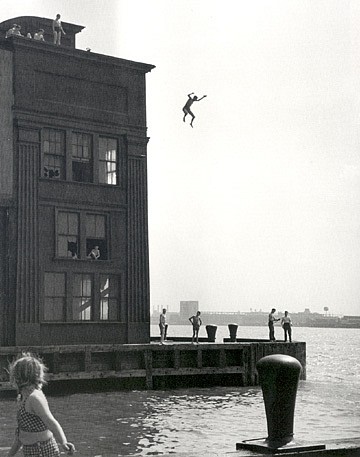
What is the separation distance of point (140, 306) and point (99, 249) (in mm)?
2836

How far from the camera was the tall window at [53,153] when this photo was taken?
33375 mm

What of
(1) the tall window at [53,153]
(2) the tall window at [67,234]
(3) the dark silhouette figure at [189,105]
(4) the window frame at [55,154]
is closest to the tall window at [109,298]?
(2) the tall window at [67,234]

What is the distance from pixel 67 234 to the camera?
1315 inches

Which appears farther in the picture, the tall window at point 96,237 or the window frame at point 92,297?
the tall window at point 96,237

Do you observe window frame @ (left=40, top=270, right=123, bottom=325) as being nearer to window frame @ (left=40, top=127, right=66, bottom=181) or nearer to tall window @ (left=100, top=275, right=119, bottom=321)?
tall window @ (left=100, top=275, right=119, bottom=321)

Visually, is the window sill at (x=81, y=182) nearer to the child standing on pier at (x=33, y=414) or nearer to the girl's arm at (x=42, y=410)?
the child standing on pier at (x=33, y=414)

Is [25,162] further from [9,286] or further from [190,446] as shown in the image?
[190,446]

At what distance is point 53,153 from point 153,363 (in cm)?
897

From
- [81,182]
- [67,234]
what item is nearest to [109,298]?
[67,234]

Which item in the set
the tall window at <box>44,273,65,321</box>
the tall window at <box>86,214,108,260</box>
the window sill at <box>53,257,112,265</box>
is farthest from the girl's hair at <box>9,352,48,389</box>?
the tall window at <box>86,214,108,260</box>

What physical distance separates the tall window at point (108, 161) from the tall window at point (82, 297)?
406 cm

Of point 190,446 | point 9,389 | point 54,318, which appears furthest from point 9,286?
point 190,446

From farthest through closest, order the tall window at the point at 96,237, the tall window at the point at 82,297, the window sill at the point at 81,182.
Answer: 1. the tall window at the point at 96,237
2. the tall window at the point at 82,297
3. the window sill at the point at 81,182

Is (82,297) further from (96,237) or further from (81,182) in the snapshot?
(81,182)
